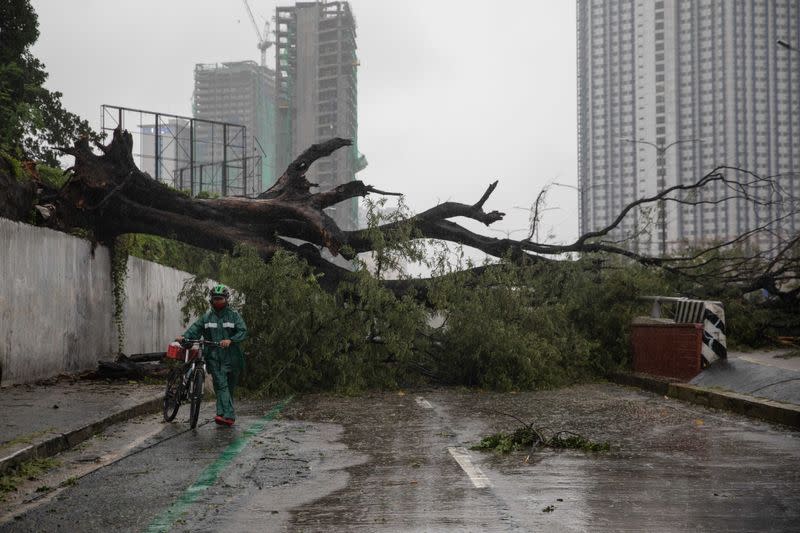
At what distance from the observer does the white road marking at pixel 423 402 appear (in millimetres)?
14455

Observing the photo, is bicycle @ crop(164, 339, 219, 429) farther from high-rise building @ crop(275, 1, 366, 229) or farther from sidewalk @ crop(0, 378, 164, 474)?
high-rise building @ crop(275, 1, 366, 229)

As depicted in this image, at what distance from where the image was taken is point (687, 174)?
115 meters

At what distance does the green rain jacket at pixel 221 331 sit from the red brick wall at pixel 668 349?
8977 mm

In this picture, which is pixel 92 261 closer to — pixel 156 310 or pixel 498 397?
pixel 156 310

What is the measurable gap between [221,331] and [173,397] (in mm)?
1123

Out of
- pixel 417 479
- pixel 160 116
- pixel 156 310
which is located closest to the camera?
pixel 417 479

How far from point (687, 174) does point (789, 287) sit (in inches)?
3663

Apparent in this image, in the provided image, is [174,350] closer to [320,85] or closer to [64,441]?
[64,441]

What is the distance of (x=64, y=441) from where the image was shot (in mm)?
9508

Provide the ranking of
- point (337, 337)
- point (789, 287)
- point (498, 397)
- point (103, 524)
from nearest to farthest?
point (103, 524)
point (498, 397)
point (337, 337)
point (789, 287)

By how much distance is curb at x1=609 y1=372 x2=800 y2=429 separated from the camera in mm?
11945

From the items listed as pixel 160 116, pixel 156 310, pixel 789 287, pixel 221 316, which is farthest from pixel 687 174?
pixel 221 316

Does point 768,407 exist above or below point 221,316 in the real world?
below

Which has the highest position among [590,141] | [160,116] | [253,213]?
[590,141]
